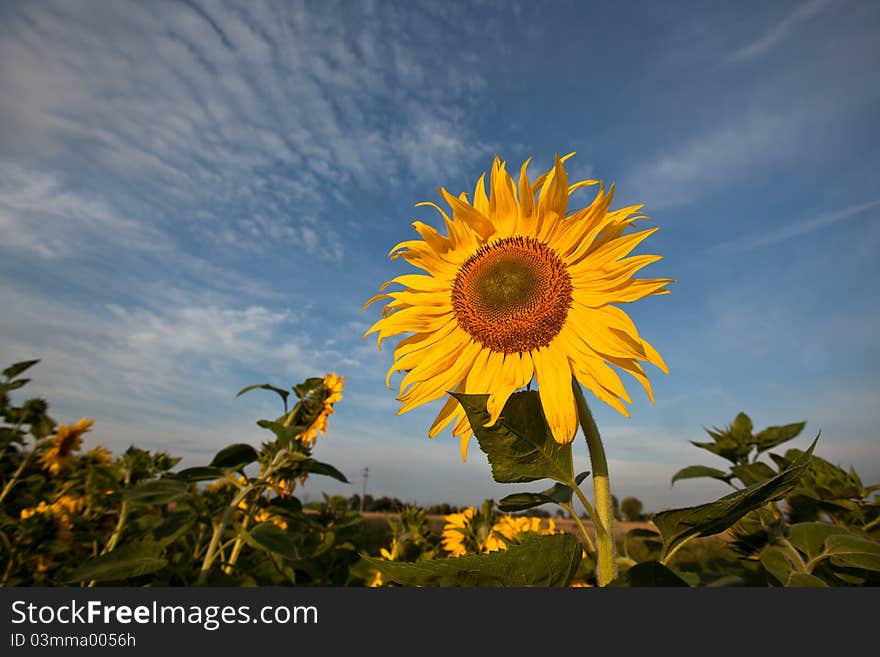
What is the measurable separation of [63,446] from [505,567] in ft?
18.6

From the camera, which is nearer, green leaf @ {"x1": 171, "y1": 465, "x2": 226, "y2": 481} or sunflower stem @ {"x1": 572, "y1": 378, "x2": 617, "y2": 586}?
sunflower stem @ {"x1": 572, "y1": 378, "x2": 617, "y2": 586}

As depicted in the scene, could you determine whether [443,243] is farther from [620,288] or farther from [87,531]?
[87,531]

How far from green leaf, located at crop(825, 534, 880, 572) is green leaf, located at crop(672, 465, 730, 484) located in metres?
0.82

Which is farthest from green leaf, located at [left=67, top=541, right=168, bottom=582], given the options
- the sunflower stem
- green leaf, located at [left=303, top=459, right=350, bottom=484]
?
the sunflower stem

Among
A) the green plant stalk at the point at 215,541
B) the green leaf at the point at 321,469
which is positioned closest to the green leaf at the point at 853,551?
the green leaf at the point at 321,469

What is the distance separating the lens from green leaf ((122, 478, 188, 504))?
245 centimetres

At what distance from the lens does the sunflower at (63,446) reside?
4684 millimetres

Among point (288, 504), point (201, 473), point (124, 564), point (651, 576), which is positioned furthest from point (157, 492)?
point (651, 576)

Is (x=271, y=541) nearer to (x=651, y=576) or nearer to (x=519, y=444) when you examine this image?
(x=519, y=444)

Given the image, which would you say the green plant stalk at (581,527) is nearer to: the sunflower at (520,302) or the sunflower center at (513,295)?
the sunflower at (520,302)

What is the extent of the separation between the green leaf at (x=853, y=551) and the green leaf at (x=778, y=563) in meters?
0.10

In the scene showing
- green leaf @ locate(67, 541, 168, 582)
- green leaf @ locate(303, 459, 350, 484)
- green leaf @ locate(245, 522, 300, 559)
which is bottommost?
green leaf @ locate(67, 541, 168, 582)

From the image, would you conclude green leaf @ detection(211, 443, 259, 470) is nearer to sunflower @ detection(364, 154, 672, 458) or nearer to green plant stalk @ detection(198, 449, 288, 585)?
green plant stalk @ detection(198, 449, 288, 585)

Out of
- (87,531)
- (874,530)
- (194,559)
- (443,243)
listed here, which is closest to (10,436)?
(87,531)
